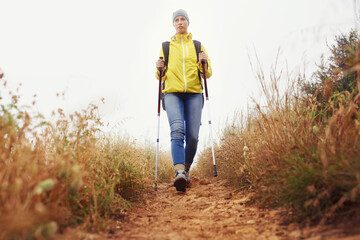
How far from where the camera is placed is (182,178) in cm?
369

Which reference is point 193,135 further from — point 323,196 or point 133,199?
point 323,196

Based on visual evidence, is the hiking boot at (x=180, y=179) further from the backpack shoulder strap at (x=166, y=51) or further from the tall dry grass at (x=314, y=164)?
the backpack shoulder strap at (x=166, y=51)

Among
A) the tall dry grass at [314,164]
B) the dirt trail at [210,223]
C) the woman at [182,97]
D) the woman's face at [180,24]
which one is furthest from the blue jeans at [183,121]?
the tall dry grass at [314,164]

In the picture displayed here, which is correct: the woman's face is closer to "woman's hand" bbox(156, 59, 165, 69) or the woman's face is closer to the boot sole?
"woman's hand" bbox(156, 59, 165, 69)

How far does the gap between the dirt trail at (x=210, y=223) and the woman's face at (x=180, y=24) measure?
258cm

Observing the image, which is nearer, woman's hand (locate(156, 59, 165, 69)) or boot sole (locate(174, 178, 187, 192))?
boot sole (locate(174, 178, 187, 192))

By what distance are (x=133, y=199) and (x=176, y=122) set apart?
1.19 metres

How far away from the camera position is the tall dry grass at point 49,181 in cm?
135

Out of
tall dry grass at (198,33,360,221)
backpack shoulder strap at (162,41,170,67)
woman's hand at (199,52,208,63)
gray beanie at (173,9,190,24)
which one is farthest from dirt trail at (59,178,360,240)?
gray beanie at (173,9,190,24)

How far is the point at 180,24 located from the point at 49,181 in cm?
354

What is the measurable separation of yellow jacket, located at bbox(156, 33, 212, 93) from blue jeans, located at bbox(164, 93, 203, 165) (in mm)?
125

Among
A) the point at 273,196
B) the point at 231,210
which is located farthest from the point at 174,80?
the point at 273,196

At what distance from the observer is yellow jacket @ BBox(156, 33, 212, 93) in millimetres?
4016

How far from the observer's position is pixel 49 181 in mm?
1398
